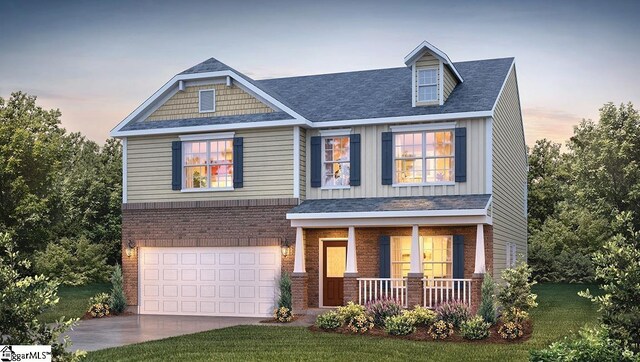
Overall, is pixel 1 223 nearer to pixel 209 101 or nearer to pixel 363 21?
pixel 209 101

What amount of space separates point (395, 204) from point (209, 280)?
6.64m

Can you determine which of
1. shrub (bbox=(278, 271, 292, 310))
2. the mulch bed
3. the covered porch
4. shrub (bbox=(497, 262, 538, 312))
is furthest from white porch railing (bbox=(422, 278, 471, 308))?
shrub (bbox=(278, 271, 292, 310))

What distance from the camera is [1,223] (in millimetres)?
32750

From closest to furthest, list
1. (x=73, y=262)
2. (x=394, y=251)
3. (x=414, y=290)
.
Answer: (x=414, y=290) < (x=394, y=251) < (x=73, y=262)

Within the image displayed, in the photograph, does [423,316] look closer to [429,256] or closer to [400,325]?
[400,325]

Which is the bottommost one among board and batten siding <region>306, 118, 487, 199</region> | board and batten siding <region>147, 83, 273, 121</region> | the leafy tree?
the leafy tree

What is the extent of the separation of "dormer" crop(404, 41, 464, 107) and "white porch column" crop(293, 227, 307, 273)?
5.22m

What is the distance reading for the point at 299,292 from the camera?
76.7 ft

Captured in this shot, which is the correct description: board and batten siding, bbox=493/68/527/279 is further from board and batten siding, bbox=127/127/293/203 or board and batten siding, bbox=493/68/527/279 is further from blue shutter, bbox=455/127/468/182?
board and batten siding, bbox=127/127/293/203

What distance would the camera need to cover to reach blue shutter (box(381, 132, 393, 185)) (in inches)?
942

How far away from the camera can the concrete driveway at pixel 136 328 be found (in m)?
18.3

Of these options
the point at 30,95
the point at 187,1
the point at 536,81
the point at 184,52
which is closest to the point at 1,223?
the point at 30,95

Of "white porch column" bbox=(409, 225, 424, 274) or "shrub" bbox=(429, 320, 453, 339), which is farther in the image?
"white porch column" bbox=(409, 225, 424, 274)

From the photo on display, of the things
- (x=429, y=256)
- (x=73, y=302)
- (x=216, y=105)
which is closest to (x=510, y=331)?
(x=429, y=256)
